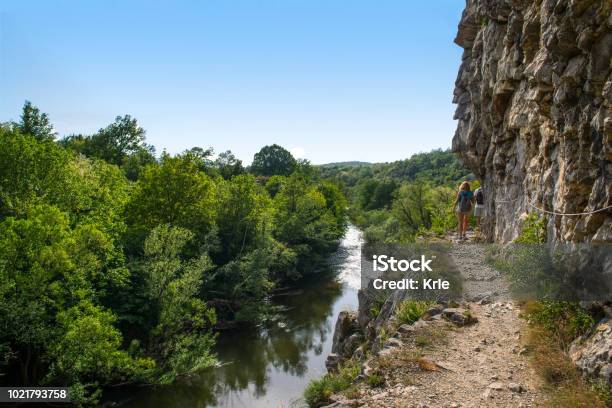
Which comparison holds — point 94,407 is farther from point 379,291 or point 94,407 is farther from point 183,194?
point 183,194

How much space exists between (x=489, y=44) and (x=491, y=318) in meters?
9.95

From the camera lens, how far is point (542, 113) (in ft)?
34.2

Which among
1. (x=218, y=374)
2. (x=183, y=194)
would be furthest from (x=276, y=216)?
(x=218, y=374)

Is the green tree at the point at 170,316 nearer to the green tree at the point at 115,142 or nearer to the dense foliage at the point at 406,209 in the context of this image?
the dense foliage at the point at 406,209

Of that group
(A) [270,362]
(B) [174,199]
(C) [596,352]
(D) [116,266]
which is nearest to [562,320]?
(C) [596,352]

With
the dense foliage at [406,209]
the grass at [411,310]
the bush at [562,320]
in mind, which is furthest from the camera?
the dense foliage at [406,209]

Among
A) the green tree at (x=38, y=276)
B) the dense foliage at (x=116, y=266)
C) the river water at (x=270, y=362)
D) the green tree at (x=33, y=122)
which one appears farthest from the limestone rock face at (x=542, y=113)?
the green tree at (x=33, y=122)

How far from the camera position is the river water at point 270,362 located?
17703mm

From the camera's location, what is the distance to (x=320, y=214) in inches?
1704

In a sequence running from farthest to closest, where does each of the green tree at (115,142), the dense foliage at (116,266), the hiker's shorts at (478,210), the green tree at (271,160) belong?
the green tree at (271,160), the green tree at (115,142), the hiker's shorts at (478,210), the dense foliage at (116,266)

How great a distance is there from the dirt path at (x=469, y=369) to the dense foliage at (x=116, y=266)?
1018cm

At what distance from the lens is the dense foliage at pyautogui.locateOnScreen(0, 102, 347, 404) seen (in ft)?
47.5

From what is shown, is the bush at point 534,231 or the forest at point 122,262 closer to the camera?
the bush at point 534,231

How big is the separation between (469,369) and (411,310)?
3.23m
